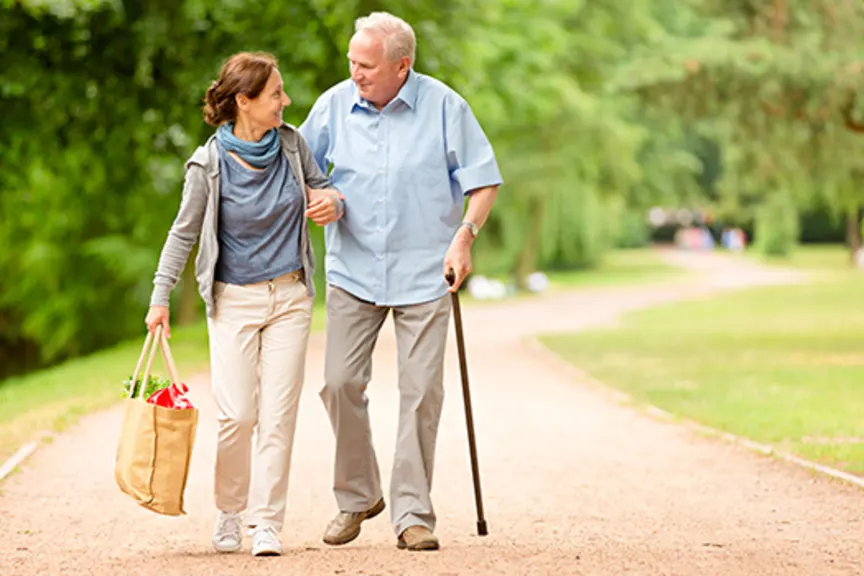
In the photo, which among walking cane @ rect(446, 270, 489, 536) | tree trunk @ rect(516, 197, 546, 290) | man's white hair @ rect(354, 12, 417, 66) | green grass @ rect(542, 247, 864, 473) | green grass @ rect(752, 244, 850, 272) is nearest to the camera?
man's white hair @ rect(354, 12, 417, 66)

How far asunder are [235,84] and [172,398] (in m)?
1.18

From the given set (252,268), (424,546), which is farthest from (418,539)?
(252,268)

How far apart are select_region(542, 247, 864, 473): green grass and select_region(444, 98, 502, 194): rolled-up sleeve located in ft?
11.8

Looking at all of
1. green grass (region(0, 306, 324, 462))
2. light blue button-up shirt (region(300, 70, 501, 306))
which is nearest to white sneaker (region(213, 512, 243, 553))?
light blue button-up shirt (region(300, 70, 501, 306))

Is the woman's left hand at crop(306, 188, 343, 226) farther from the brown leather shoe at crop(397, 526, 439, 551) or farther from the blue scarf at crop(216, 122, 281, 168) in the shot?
the brown leather shoe at crop(397, 526, 439, 551)

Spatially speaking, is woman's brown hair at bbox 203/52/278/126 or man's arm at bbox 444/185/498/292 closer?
woman's brown hair at bbox 203/52/278/126

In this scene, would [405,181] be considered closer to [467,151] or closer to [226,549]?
[467,151]

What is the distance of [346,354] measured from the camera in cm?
609

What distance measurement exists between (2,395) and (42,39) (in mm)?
4174

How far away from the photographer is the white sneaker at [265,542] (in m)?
5.79

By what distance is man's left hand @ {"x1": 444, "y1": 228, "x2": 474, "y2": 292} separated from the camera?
5.95m

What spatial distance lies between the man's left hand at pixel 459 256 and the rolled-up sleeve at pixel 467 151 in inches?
7.9

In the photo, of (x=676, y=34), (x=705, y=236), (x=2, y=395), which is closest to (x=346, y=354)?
(x=2, y=395)

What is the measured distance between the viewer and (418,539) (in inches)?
234
